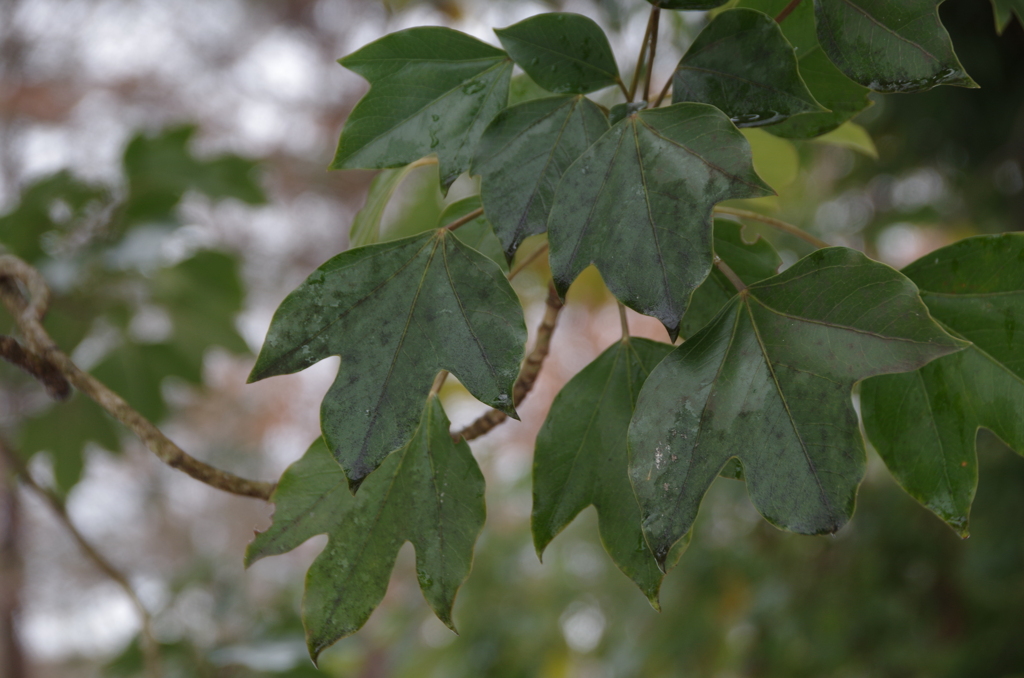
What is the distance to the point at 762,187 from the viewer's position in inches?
9.3

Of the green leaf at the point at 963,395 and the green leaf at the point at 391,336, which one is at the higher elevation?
the green leaf at the point at 391,336

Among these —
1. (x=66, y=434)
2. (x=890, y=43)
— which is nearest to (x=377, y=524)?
(x=890, y=43)

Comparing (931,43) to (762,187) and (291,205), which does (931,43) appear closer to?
(762,187)

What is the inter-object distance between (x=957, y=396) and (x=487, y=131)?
258 millimetres

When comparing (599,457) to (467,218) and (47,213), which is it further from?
(47,213)

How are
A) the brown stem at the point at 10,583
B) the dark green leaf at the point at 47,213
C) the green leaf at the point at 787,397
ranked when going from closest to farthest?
the green leaf at the point at 787,397, the dark green leaf at the point at 47,213, the brown stem at the point at 10,583

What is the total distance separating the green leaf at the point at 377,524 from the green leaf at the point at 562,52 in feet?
0.56

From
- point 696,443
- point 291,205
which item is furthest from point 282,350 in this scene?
point 291,205

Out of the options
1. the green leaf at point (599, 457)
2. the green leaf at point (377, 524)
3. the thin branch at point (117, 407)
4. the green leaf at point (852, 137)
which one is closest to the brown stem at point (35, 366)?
the thin branch at point (117, 407)

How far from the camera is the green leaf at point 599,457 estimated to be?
0.98 ft

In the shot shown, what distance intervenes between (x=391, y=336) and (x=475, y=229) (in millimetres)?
116

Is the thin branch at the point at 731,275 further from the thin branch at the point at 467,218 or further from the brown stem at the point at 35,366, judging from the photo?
the brown stem at the point at 35,366

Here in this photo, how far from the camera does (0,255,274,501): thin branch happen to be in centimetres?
31

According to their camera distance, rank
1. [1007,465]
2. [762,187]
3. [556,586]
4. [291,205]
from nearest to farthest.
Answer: [762,187] < [1007,465] < [556,586] < [291,205]
